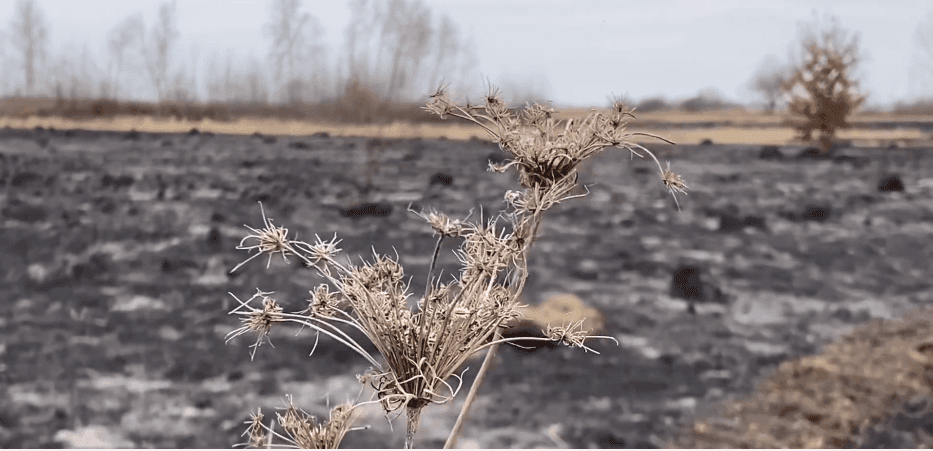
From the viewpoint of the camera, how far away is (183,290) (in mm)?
6977

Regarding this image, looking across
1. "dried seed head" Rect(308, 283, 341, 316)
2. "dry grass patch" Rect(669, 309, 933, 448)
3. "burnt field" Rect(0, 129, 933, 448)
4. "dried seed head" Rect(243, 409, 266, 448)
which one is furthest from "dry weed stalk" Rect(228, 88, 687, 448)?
"dry grass patch" Rect(669, 309, 933, 448)

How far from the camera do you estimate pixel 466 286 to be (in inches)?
61.2

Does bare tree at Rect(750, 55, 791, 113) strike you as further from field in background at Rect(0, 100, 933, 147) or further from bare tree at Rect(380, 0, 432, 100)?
bare tree at Rect(380, 0, 432, 100)

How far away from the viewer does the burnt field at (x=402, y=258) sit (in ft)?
21.0

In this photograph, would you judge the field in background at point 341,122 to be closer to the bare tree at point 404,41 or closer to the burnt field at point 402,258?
the burnt field at point 402,258

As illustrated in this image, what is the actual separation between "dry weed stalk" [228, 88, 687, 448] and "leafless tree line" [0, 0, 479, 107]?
4922 mm

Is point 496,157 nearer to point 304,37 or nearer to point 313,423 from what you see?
point 304,37

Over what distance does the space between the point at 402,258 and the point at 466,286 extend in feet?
15.8

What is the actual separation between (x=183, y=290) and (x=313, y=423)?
5666 mm

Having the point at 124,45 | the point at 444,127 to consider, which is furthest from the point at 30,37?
the point at 444,127

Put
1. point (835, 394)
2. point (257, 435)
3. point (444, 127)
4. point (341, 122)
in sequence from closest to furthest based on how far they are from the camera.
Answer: point (257, 435) → point (835, 394) → point (341, 122) → point (444, 127)

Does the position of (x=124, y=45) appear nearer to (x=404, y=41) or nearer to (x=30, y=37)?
(x=30, y=37)

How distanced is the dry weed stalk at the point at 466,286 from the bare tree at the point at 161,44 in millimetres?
5589

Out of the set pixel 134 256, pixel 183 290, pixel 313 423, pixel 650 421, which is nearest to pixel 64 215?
pixel 134 256
